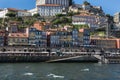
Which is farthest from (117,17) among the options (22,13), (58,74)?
(58,74)

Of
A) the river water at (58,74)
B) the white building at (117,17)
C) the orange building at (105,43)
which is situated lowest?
the river water at (58,74)

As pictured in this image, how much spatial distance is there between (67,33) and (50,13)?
3155 centimetres

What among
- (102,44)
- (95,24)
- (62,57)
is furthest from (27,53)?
(95,24)

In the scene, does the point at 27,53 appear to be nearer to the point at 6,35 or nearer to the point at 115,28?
the point at 6,35

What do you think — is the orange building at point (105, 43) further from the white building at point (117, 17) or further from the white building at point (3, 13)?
the white building at point (117, 17)

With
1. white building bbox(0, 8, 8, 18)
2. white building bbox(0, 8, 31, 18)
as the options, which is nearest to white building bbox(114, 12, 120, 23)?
white building bbox(0, 8, 31, 18)

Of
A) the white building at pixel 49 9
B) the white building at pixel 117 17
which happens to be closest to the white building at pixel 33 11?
the white building at pixel 49 9

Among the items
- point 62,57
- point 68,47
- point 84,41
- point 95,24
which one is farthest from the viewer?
point 95,24

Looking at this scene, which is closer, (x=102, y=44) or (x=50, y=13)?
(x=102, y=44)

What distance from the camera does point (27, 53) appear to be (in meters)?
82.4

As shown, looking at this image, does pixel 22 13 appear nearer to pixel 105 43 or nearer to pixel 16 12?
pixel 16 12

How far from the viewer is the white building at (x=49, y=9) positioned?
414 feet

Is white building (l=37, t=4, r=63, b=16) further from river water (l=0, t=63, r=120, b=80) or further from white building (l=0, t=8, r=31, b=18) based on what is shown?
A: river water (l=0, t=63, r=120, b=80)

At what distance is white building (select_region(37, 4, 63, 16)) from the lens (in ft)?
414
